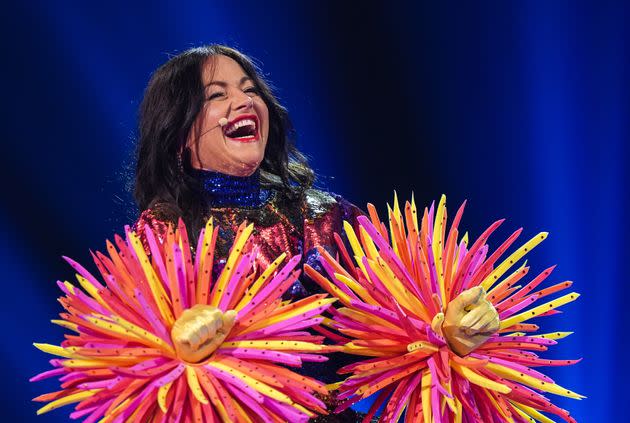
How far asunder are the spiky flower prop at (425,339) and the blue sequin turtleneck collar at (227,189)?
303 mm

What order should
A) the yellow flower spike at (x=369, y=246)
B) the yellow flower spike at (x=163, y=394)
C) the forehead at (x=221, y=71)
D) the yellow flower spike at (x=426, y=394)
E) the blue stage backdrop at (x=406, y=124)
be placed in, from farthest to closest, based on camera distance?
the blue stage backdrop at (x=406, y=124), the forehead at (x=221, y=71), the yellow flower spike at (x=369, y=246), the yellow flower spike at (x=426, y=394), the yellow flower spike at (x=163, y=394)

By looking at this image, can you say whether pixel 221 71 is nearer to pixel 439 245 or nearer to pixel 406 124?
pixel 439 245

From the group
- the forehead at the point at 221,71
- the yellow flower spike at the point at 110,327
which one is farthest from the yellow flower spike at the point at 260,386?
the forehead at the point at 221,71

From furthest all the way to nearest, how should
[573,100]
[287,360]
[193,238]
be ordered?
[573,100] → [193,238] → [287,360]

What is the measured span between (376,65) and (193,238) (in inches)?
33.5

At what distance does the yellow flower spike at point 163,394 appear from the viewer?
0.85 meters

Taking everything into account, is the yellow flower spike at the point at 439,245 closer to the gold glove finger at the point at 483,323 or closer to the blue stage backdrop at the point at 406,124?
the gold glove finger at the point at 483,323

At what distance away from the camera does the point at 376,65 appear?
1.88m

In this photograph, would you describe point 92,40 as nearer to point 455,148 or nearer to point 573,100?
point 455,148

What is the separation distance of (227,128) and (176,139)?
0.34ft

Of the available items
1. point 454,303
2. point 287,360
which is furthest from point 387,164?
point 287,360

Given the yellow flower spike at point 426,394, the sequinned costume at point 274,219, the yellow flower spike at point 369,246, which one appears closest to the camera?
the yellow flower spike at point 426,394

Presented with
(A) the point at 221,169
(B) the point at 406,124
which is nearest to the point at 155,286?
(A) the point at 221,169

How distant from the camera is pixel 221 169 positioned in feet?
4.29
